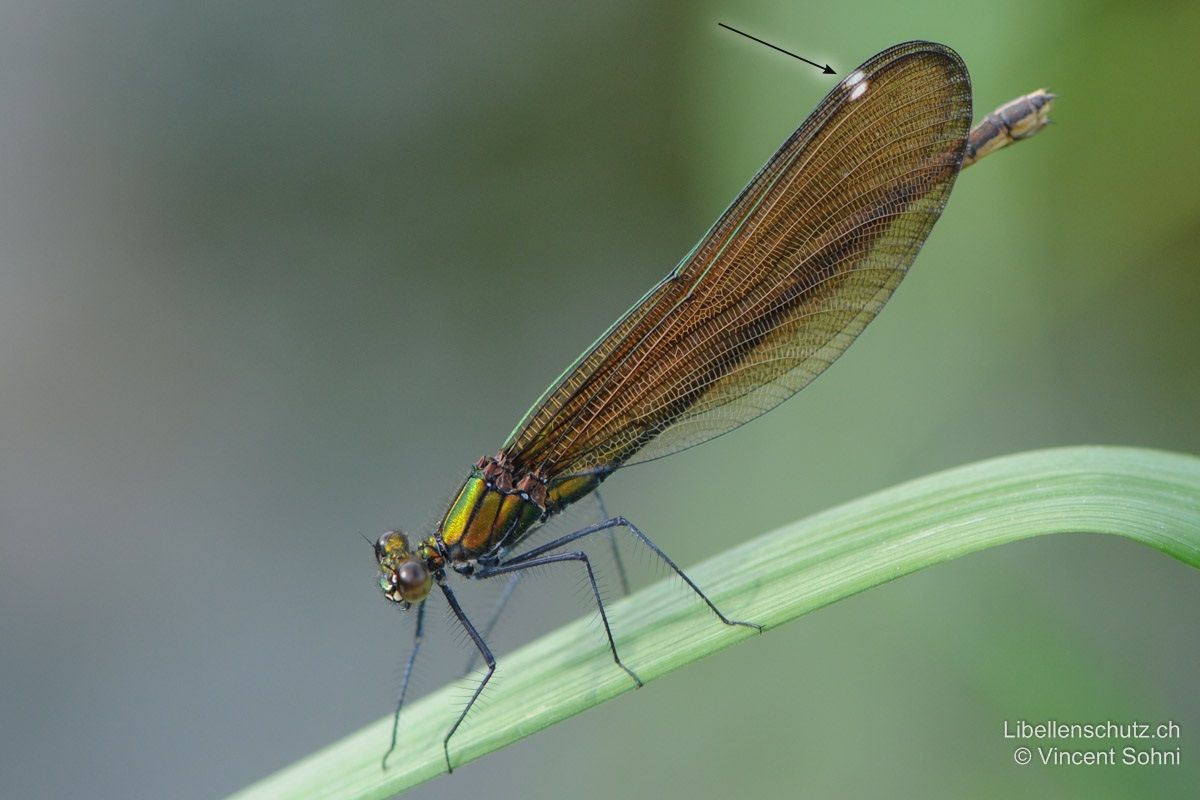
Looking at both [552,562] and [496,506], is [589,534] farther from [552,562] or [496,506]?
[496,506]

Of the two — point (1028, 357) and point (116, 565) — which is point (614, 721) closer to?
point (1028, 357)

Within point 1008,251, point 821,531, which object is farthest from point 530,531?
point 1008,251

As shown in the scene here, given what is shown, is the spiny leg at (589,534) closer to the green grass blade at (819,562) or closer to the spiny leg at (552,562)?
the spiny leg at (552,562)

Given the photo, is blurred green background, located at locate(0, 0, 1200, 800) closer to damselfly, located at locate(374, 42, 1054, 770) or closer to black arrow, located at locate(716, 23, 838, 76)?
black arrow, located at locate(716, 23, 838, 76)

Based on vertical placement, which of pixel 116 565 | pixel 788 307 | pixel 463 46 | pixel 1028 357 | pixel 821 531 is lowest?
pixel 821 531

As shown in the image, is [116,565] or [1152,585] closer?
[1152,585]

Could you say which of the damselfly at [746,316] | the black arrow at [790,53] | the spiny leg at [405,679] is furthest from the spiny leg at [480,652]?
the black arrow at [790,53]

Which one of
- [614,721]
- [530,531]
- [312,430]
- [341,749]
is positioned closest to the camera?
[341,749]

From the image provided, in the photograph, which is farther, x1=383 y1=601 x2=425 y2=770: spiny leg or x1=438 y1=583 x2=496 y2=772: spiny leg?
x1=383 y1=601 x2=425 y2=770: spiny leg

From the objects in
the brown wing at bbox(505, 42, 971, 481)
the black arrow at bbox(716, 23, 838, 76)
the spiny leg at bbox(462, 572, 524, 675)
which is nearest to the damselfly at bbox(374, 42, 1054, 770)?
the brown wing at bbox(505, 42, 971, 481)
